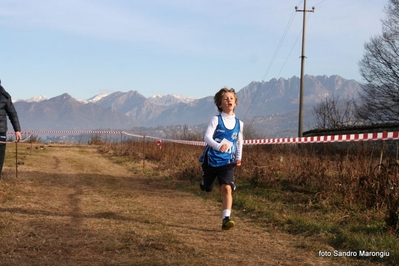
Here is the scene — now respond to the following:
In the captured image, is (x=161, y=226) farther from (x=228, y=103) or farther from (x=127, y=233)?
(x=228, y=103)

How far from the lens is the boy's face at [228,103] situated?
6434mm

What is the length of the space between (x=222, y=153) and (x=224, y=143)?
0.21m

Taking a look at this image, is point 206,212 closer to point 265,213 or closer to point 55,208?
point 265,213

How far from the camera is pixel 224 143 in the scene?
20.7 ft

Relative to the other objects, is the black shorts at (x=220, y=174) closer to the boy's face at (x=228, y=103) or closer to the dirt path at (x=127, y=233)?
the dirt path at (x=127, y=233)

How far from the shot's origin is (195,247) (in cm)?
522

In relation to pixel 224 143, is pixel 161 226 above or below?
below

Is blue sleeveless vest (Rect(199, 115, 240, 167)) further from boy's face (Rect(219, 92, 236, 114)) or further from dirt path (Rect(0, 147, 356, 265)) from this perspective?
dirt path (Rect(0, 147, 356, 265))

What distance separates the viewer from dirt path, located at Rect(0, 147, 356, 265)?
477 centimetres

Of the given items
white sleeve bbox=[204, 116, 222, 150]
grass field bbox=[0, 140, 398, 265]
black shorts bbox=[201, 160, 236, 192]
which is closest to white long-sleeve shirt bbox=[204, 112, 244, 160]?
white sleeve bbox=[204, 116, 222, 150]

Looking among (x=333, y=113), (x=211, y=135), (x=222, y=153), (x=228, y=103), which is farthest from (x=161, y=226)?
(x=333, y=113)

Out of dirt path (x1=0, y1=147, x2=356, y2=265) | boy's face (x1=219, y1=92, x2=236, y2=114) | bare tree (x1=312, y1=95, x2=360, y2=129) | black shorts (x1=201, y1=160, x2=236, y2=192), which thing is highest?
bare tree (x1=312, y1=95, x2=360, y2=129)

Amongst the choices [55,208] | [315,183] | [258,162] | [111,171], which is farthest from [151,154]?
[55,208]

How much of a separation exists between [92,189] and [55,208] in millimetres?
2664
